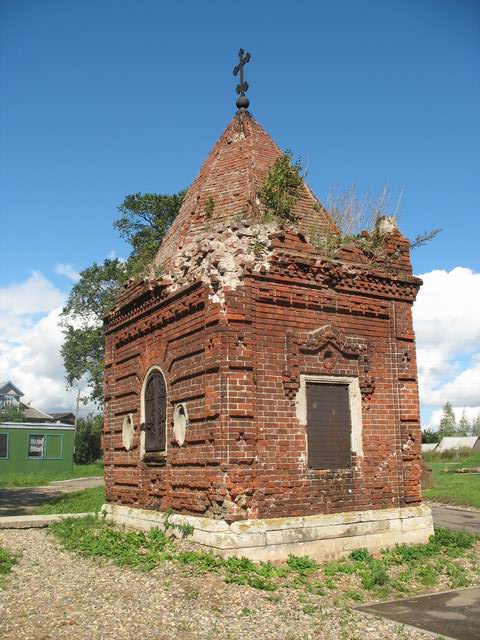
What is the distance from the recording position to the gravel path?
5770 millimetres

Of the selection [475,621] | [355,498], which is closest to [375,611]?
[475,621]

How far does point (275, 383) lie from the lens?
8.76 m

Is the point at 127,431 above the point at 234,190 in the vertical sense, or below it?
below

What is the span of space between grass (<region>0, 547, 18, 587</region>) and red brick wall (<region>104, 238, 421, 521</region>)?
2249 millimetres

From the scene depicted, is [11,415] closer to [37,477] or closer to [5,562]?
[37,477]

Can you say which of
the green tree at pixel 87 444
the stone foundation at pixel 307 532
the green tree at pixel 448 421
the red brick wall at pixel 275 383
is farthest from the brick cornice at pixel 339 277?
the green tree at pixel 448 421

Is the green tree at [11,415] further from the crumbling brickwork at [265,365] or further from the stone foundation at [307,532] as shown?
the stone foundation at [307,532]

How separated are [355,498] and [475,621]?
292cm

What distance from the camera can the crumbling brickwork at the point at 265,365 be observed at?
8383mm

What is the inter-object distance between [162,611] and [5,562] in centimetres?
333

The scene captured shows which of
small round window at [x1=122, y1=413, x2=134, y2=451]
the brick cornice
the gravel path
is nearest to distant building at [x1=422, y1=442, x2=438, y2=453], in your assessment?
the brick cornice

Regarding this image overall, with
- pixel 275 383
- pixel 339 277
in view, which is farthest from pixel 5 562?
pixel 339 277

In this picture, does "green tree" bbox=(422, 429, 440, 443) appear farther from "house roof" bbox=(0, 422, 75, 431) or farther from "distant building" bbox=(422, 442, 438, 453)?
"house roof" bbox=(0, 422, 75, 431)

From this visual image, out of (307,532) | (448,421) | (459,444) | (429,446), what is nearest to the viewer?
(307,532)
